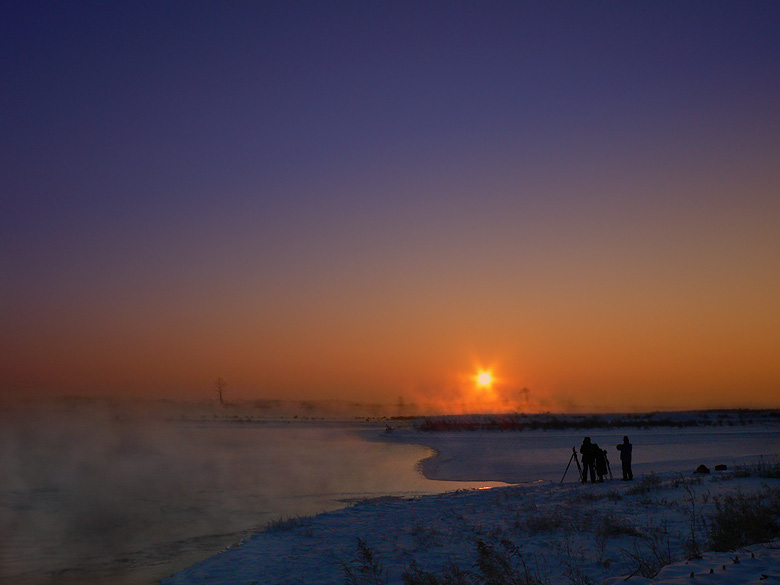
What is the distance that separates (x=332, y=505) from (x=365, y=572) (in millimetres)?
9746

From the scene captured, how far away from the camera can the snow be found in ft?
29.1

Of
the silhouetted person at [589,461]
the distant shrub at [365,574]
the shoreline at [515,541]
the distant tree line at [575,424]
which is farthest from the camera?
the distant tree line at [575,424]

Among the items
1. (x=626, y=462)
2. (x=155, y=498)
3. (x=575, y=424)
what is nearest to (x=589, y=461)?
(x=626, y=462)

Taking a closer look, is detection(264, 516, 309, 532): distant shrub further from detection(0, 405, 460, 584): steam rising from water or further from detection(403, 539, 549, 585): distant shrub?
detection(403, 539, 549, 585): distant shrub

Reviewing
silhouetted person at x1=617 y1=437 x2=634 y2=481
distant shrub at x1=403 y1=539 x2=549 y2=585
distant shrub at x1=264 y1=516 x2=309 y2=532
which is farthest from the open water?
silhouetted person at x1=617 y1=437 x2=634 y2=481

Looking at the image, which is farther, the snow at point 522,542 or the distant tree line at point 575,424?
the distant tree line at point 575,424

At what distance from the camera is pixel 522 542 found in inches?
493

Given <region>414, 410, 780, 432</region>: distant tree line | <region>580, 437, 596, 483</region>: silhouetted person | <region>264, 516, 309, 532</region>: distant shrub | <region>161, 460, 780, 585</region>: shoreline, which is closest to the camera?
<region>161, 460, 780, 585</region>: shoreline

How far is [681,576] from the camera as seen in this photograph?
280 inches

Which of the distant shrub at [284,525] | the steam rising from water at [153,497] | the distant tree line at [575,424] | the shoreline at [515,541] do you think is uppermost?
the shoreline at [515,541]

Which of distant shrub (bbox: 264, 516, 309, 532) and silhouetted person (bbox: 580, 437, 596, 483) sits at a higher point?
silhouetted person (bbox: 580, 437, 596, 483)

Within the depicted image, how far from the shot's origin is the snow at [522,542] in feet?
29.1

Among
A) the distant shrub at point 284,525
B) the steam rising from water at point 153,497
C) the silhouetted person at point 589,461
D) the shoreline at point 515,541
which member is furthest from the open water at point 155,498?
the silhouetted person at point 589,461

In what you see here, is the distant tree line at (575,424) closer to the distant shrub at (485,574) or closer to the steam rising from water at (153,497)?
the steam rising from water at (153,497)
